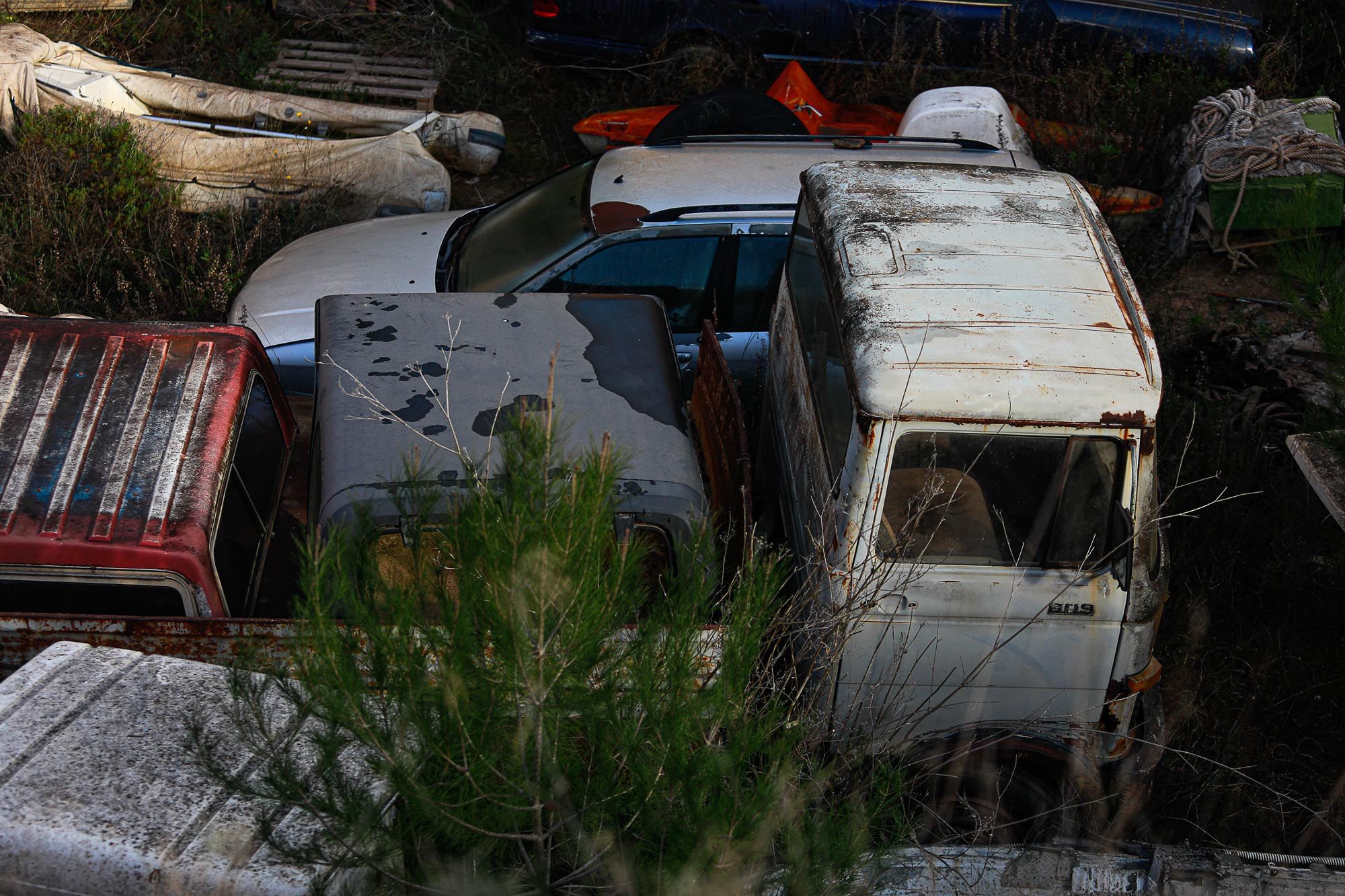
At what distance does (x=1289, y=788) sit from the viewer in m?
4.24

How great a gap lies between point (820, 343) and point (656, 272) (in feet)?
5.41

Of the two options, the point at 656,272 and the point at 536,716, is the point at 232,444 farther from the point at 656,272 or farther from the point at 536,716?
the point at 656,272

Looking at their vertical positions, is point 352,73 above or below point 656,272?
above

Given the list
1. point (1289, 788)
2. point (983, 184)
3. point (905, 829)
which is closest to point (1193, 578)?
point (1289, 788)

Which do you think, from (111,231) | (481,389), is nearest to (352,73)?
(111,231)

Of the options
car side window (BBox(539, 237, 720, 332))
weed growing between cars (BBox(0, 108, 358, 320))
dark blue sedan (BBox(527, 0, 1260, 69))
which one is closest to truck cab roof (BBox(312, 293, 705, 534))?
car side window (BBox(539, 237, 720, 332))

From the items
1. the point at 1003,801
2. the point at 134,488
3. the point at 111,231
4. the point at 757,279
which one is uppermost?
the point at 134,488

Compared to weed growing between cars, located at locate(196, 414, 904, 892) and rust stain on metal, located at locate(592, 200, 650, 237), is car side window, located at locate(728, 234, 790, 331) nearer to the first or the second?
rust stain on metal, located at locate(592, 200, 650, 237)

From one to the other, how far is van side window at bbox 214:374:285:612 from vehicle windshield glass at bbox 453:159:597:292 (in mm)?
1697

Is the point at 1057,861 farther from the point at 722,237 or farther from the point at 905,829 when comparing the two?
the point at 722,237

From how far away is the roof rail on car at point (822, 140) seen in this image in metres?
5.89

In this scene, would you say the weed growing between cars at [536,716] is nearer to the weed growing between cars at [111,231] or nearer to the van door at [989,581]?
the van door at [989,581]

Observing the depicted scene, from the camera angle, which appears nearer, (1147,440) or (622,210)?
(1147,440)

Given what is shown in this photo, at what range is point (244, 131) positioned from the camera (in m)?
7.57
